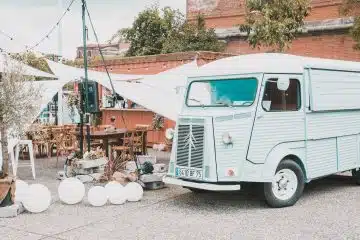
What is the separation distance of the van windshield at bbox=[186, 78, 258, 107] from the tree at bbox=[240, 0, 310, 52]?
18.2 feet

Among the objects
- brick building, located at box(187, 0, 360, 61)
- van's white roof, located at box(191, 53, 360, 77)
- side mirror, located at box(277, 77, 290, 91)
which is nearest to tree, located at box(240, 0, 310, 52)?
brick building, located at box(187, 0, 360, 61)

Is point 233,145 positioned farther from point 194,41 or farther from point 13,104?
point 194,41

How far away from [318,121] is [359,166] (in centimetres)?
166

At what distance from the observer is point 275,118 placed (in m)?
8.68

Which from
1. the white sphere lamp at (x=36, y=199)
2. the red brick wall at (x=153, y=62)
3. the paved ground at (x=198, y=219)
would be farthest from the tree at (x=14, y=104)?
the red brick wall at (x=153, y=62)

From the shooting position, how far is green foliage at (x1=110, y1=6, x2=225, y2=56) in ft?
67.1

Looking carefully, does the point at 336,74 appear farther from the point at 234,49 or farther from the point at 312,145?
the point at 234,49

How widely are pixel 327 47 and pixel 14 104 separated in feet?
40.2

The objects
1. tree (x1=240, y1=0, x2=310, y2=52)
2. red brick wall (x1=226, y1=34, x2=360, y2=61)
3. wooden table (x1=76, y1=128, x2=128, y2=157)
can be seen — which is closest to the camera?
wooden table (x1=76, y1=128, x2=128, y2=157)

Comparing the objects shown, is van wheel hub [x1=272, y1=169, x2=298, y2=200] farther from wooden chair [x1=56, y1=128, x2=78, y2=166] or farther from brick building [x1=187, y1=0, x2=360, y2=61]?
brick building [x1=187, y1=0, x2=360, y2=61]

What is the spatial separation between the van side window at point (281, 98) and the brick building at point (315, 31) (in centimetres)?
901

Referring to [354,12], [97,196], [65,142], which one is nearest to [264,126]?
[97,196]

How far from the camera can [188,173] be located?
28.2ft

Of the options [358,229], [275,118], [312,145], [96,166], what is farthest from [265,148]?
[96,166]
